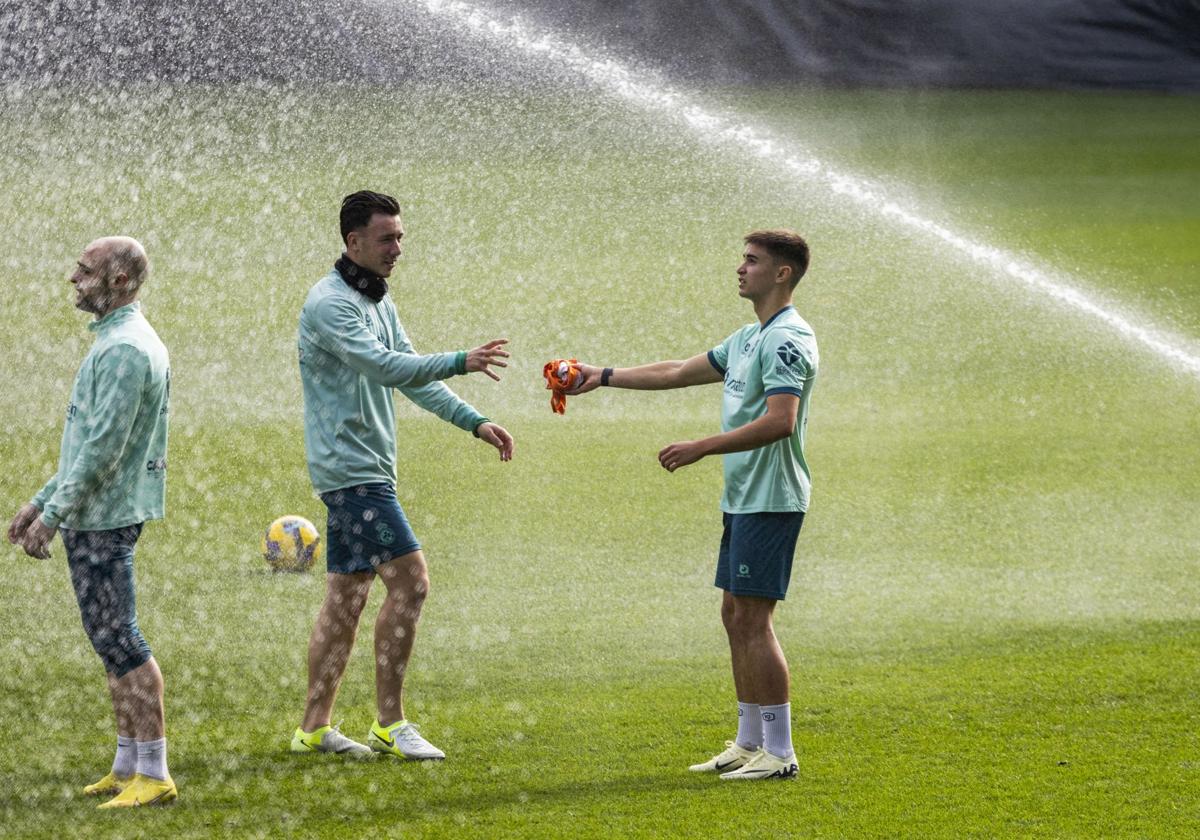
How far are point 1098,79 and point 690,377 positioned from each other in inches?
744

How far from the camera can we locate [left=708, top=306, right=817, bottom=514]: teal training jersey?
4816mm

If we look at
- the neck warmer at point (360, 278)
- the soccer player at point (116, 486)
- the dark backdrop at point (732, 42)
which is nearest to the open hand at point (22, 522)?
the soccer player at point (116, 486)

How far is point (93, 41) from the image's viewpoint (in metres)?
24.5

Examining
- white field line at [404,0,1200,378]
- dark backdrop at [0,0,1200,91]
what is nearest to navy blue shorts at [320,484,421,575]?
white field line at [404,0,1200,378]

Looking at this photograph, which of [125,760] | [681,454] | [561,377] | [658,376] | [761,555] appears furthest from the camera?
[658,376]

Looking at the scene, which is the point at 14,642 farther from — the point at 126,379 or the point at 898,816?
the point at 898,816

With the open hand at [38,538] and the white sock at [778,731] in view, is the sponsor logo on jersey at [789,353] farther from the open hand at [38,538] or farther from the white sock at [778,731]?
the open hand at [38,538]

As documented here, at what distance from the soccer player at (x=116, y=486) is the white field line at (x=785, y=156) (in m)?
12.6

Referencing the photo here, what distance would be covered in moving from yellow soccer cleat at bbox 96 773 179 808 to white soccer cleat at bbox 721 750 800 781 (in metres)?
1.79

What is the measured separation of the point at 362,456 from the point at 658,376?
1.20 m

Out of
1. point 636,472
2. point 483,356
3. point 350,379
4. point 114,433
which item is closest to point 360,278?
point 350,379

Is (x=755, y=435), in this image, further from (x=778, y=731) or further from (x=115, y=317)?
(x=115, y=317)

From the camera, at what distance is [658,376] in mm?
5523

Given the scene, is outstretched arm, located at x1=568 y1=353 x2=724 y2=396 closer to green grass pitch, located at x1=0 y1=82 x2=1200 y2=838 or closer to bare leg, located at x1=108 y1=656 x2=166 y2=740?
green grass pitch, located at x1=0 y1=82 x2=1200 y2=838
